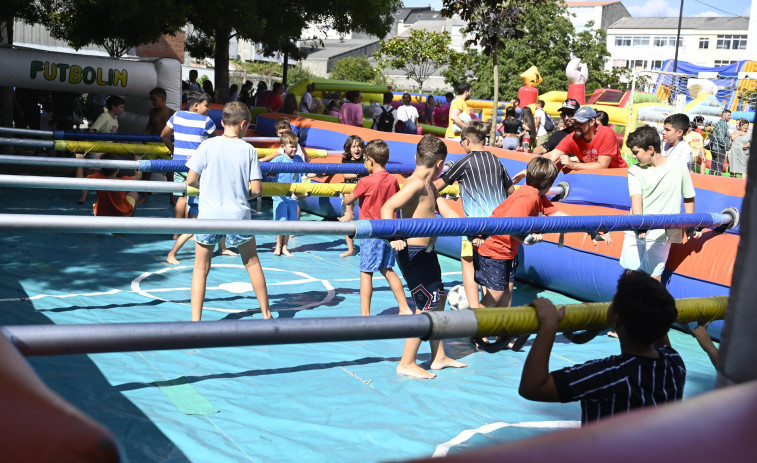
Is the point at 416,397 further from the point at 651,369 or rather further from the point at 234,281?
the point at 234,281

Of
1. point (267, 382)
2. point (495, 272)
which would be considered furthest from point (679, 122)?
point (267, 382)

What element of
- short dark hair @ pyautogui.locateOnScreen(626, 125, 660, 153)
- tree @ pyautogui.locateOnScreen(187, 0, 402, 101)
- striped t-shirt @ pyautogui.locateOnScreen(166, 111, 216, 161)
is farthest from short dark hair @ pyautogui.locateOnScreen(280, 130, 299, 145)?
tree @ pyautogui.locateOnScreen(187, 0, 402, 101)

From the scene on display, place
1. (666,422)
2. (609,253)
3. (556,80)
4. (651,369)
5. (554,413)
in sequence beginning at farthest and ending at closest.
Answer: (556,80)
(609,253)
(554,413)
(651,369)
(666,422)

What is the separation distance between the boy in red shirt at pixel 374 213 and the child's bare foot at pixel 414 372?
0.64m

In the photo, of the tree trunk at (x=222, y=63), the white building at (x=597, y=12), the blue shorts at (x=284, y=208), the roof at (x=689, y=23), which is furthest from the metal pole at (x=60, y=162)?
the white building at (x=597, y=12)

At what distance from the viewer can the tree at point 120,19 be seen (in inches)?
521

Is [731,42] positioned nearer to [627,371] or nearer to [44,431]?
[627,371]

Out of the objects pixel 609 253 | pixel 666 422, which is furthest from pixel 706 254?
pixel 666 422

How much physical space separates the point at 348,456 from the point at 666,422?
3.44m

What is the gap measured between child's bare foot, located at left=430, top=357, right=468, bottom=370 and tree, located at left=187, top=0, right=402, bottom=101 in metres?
10.8

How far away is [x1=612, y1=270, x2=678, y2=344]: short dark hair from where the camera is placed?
2.58 m

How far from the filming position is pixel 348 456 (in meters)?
4.20

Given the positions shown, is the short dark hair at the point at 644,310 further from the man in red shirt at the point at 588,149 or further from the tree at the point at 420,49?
the tree at the point at 420,49

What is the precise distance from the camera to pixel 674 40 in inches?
3019
